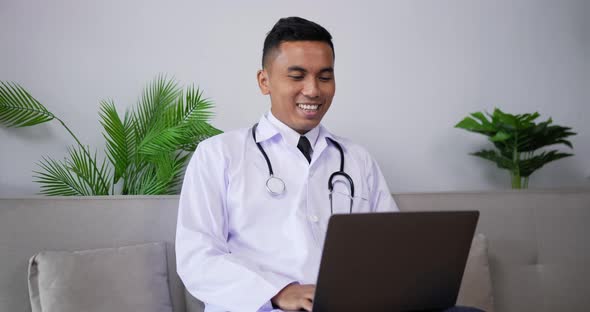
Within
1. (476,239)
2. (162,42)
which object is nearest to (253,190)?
(476,239)

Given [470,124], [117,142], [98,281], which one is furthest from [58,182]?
[470,124]

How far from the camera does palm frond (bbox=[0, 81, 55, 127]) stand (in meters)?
2.06

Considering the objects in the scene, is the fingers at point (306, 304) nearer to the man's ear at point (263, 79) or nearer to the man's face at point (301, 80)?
the man's face at point (301, 80)

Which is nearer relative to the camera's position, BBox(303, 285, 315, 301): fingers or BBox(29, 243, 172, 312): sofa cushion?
BBox(303, 285, 315, 301): fingers

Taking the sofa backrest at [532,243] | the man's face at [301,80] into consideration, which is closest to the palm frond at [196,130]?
the man's face at [301,80]

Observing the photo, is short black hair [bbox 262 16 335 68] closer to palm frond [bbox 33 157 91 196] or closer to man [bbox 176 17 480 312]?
man [bbox 176 17 480 312]

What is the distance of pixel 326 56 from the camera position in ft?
5.27

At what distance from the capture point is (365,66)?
255cm

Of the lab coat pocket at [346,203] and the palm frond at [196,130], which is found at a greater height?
the palm frond at [196,130]

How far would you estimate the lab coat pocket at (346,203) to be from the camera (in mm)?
1601

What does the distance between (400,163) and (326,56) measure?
1.10 meters

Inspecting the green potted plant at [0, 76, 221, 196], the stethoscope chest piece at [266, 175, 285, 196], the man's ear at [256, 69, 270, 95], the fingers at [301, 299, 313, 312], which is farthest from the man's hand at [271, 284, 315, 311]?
the green potted plant at [0, 76, 221, 196]

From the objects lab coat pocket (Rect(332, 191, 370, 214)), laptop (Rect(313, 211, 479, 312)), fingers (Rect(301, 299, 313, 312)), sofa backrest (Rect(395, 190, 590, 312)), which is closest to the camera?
laptop (Rect(313, 211, 479, 312))

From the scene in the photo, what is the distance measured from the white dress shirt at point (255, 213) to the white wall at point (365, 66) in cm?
79
